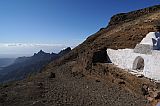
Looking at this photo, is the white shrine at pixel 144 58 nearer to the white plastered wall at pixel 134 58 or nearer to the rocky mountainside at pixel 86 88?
the white plastered wall at pixel 134 58

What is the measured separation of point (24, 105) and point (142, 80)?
25.6 feet

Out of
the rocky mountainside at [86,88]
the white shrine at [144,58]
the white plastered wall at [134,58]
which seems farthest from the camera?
the white shrine at [144,58]

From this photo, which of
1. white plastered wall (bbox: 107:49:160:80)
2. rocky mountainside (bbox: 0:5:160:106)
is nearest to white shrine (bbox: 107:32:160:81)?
white plastered wall (bbox: 107:49:160:80)

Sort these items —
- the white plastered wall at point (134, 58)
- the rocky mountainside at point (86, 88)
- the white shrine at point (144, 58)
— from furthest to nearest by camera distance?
the white shrine at point (144, 58), the white plastered wall at point (134, 58), the rocky mountainside at point (86, 88)

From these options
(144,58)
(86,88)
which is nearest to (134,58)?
(144,58)

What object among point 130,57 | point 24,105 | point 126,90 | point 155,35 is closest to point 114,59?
point 130,57

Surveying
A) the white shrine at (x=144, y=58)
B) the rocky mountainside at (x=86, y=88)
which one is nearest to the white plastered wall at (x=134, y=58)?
the white shrine at (x=144, y=58)

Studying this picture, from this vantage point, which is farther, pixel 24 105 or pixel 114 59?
pixel 114 59

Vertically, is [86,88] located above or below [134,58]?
below

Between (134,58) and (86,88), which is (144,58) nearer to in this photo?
(134,58)

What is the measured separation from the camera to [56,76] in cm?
2383

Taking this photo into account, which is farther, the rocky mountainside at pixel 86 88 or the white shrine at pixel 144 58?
the white shrine at pixel 144 58

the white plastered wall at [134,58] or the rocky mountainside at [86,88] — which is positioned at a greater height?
the white plastered wall at [134,58]

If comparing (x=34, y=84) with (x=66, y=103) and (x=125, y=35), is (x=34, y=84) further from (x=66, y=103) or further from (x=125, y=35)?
(x=125, y=35)
